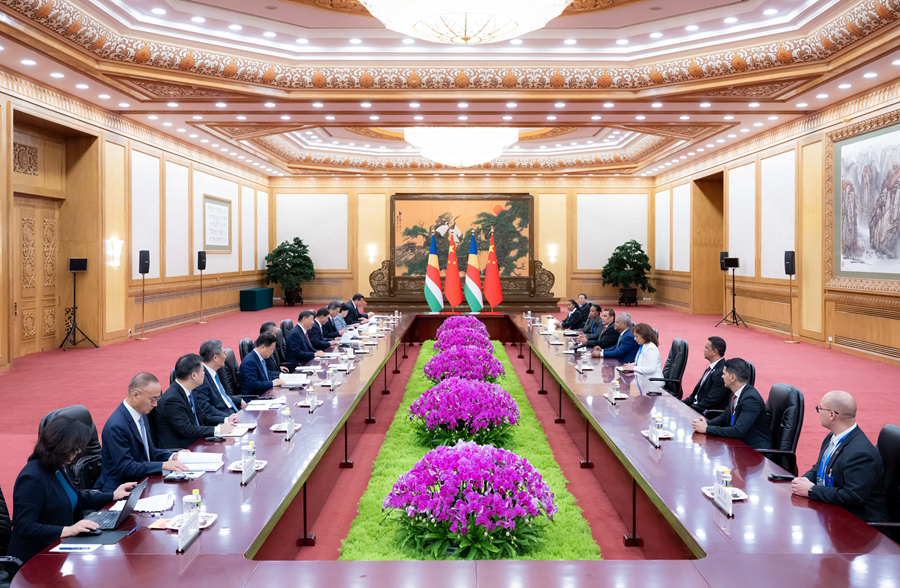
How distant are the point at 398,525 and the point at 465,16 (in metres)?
3.99

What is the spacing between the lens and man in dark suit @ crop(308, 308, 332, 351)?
838 centimetres

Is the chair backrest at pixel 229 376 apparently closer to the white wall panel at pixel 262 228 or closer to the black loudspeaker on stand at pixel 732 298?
the black loudspeaker on stand at pixel 732 298

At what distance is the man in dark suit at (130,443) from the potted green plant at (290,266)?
585 inches

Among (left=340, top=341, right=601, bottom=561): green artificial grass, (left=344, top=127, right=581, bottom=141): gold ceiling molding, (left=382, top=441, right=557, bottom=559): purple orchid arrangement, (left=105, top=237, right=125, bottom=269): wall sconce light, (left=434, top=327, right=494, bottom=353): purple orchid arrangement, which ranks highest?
(left=344, top=127, right=581, bottom=141): gold ceiling molding

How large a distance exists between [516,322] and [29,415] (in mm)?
Result: 6866

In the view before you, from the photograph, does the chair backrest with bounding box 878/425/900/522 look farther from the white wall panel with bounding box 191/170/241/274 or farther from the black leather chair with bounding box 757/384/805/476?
the white wall panel with bounding box 191/170/241/274

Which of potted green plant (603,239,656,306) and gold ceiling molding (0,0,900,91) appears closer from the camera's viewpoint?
gold ceiling molding (0,0,900,91)

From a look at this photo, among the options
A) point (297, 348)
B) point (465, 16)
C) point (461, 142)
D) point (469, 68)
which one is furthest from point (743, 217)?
point (297, 348)

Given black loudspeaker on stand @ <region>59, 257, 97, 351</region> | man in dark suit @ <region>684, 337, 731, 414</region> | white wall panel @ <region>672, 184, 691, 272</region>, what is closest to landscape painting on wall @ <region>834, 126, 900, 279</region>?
man in dark suit @ <region>684, 337, 731, 414</region>

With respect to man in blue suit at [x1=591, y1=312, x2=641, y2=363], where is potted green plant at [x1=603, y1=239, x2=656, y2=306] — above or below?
above

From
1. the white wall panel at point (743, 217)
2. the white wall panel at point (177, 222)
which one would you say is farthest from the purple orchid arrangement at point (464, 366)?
the white wall panel at point (743, 217)

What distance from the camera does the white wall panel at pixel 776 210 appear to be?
11.5 meters

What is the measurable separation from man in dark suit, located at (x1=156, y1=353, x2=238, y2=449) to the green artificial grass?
104 centimetres

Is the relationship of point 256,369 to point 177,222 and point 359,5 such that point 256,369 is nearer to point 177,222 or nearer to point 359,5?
point 359,5
